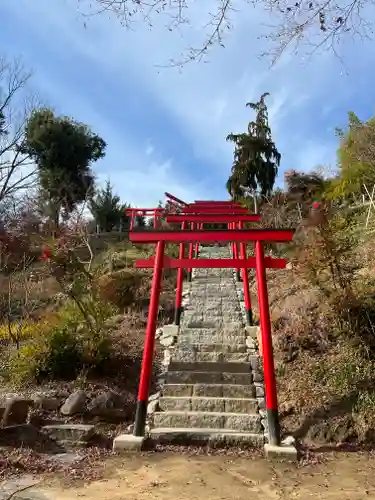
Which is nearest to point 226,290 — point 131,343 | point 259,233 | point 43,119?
point 131,343

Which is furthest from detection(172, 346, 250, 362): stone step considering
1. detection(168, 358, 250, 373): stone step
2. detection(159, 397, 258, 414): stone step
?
detection(159, 397, 258, 414): stone step

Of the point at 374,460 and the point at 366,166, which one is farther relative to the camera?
the point at 366,166

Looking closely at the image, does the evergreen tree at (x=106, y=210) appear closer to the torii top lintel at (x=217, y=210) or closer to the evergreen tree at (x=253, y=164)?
the evergreen tree at (x=253, y=164)

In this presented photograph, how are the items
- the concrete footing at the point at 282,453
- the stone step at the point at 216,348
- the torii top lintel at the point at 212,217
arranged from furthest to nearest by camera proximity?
the torii top lintel at the point at 212,217, the stone step at the point at 216,348, the concrete footing at the point at 282,453

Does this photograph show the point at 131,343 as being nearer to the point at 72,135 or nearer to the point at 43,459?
the point at 43,459

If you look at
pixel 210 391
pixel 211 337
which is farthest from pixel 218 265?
pixel 211 337

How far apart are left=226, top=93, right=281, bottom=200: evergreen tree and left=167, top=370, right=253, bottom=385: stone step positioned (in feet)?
45.7

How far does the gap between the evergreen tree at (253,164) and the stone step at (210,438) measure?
1543 centimetres

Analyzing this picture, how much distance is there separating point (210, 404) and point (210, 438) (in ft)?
2.72

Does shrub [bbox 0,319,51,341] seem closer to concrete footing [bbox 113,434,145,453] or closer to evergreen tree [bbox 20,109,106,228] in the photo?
concrete footing [bbox 113,434,145,453]

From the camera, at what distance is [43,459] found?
5.01 meters

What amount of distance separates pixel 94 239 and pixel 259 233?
13.7 metres

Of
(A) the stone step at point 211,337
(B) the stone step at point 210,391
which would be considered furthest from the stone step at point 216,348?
(B) the stone step at point 210,391

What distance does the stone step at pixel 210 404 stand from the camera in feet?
21.1
